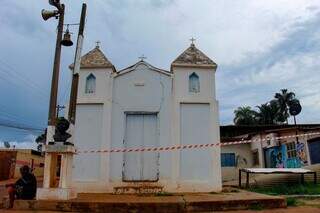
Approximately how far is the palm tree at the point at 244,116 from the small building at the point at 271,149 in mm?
14755

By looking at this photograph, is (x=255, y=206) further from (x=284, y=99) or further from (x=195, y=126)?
(x=284, y=99)

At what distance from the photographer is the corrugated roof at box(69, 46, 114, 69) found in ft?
46.1

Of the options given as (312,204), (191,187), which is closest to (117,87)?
(191,187)

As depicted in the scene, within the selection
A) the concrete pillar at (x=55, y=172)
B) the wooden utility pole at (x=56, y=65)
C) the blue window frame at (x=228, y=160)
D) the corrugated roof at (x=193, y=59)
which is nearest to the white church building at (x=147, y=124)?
the corrugated roof at (x=193, y=59)

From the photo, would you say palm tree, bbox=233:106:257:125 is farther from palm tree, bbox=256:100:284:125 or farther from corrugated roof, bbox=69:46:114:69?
corrugated roof, bbox=69:46:114:69

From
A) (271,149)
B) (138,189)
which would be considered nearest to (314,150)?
(271,149)

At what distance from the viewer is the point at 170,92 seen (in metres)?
13.9

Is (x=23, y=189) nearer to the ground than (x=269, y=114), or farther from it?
nearer to the ground

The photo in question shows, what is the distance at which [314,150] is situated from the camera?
20625 mm

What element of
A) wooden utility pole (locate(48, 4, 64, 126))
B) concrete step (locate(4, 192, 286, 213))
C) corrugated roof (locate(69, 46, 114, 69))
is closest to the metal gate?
corrugated roof (locate(69, 46, 114, 69))

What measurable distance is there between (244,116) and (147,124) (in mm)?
35159

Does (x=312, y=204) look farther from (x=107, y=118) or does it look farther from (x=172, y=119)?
(x=107, y=118)

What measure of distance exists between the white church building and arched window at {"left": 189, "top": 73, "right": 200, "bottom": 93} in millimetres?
11

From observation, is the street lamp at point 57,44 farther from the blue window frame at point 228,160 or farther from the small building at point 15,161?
the blue window frame at point 228,160
